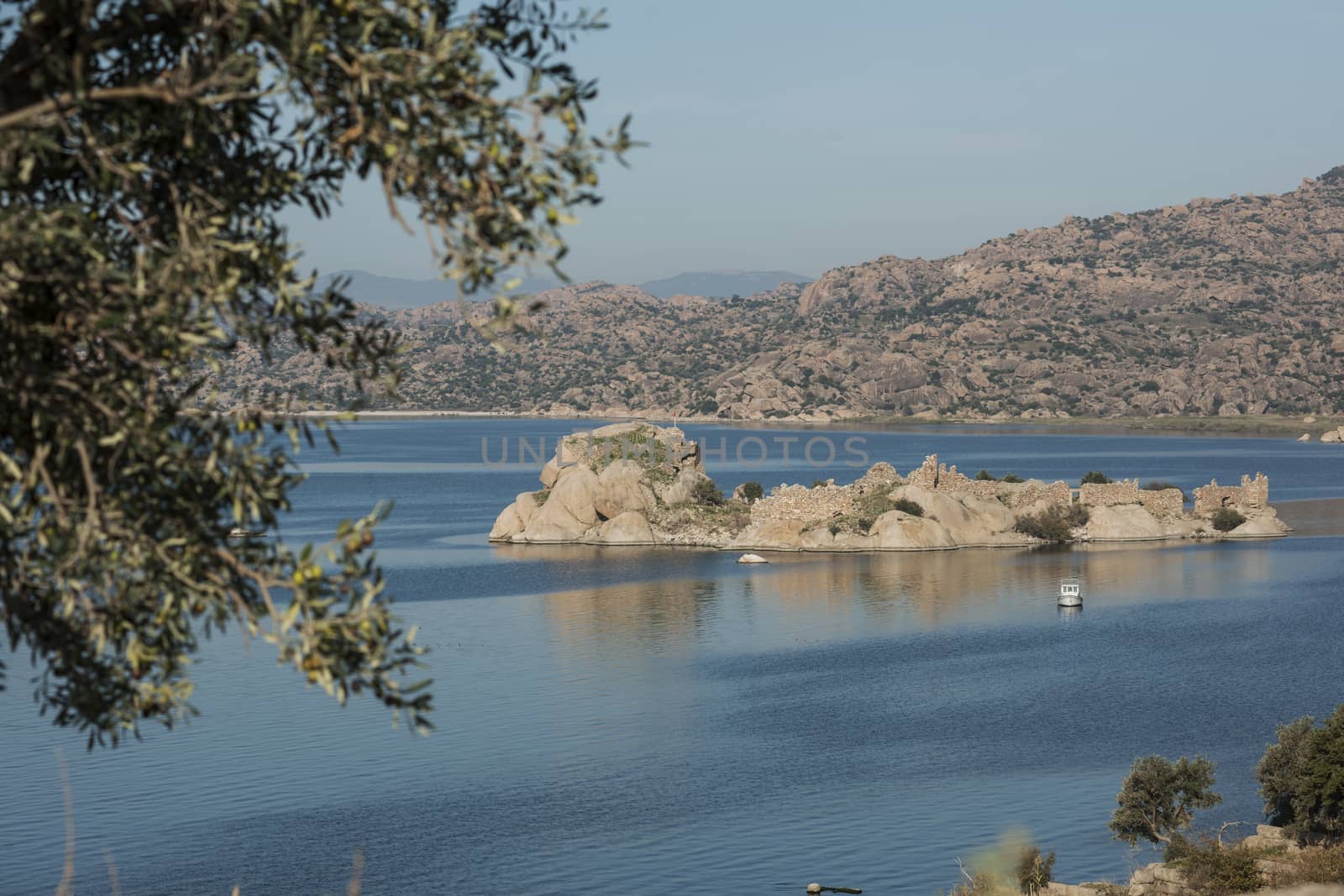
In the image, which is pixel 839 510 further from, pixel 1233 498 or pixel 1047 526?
pixel 1233 498

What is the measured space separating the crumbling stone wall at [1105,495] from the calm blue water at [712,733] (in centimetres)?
830

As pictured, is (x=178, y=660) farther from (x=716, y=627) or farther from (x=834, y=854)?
(x=716, y=627)

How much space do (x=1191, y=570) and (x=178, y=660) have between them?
80817 millimetres

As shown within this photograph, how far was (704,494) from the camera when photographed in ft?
325

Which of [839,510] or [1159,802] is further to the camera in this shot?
[839,510]

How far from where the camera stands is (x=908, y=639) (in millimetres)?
63750

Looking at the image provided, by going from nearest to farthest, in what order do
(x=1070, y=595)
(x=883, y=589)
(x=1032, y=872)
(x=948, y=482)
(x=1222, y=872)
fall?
1. (x=1222, y=872)
2. (x=1032, y=872)
3. (x=1070, y=595)
4. (x=883, y=589)
5. (x=948, y=482)

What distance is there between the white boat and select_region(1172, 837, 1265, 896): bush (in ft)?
144

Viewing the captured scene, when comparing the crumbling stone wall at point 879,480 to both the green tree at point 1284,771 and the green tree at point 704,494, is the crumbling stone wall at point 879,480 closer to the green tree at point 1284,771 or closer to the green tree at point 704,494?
the green tree at point 704,494

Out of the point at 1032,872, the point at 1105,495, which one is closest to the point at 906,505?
the point at 1105,495

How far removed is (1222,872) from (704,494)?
73561 millimetres

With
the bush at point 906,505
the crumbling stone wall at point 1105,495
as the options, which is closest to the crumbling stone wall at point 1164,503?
the crumbling stone wall at point 1105,495

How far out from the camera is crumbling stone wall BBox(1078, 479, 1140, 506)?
95.3m

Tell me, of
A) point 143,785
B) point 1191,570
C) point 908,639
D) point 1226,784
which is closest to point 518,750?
point 143,785
